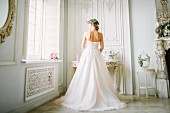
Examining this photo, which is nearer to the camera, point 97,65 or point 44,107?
point 44,107

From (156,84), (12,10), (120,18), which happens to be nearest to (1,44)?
(12,10)

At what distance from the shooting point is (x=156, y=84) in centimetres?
356

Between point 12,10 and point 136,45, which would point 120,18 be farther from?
point 12,10

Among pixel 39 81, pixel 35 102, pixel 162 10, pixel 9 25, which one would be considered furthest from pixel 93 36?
pixel 162 10

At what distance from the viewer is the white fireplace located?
11.1ft

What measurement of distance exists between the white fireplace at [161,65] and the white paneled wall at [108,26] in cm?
72

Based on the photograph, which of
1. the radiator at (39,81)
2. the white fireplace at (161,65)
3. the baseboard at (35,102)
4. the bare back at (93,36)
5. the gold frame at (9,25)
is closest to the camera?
the gold frame at (9,25)

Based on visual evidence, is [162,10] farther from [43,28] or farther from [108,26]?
[43,28]

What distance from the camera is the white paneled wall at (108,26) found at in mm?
3875

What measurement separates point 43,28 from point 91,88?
2022 mm

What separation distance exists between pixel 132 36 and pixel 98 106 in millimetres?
2432

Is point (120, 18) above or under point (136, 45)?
above

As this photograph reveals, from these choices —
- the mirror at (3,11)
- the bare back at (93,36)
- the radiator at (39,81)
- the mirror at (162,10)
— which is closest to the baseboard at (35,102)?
the radiator at (39,81)

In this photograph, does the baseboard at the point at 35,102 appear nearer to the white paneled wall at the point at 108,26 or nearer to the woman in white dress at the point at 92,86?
the woman in white dress at the point at 92,86
